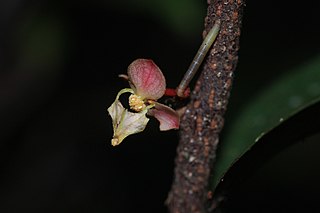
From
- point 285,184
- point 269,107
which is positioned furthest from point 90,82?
point 269,107

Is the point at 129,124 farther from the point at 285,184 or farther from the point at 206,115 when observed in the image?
the point at 285,184

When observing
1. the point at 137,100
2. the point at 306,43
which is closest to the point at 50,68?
the point at 306,43

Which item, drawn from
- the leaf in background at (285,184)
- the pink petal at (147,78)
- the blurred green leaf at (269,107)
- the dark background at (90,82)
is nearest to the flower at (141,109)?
the pink petal at (147,78)

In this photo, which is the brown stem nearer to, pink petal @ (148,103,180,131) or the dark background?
pink petal @ (148,103,180,131)

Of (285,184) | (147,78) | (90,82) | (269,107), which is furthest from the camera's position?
(90,82)

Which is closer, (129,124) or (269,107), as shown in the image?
(129,124)

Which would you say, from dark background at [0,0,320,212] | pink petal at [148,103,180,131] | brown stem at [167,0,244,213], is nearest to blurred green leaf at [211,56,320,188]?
brown stem at [167,0,244,213]

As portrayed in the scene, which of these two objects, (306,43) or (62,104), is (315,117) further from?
(62,104)
